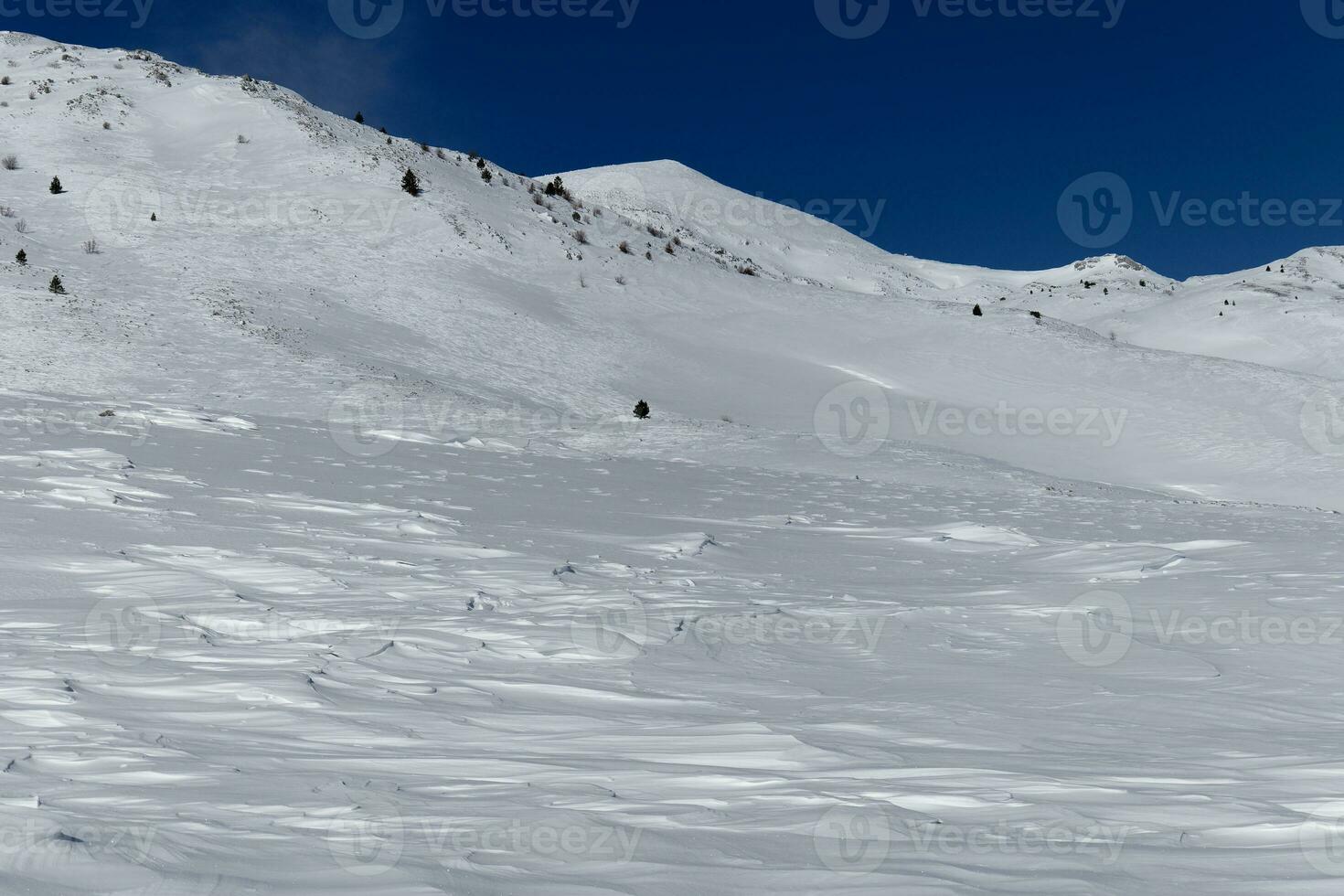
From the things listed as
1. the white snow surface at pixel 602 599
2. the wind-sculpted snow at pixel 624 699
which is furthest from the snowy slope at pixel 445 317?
the wind-sculpted snow at pixel 624 699

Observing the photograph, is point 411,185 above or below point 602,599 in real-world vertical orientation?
above

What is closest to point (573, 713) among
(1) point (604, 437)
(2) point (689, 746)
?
(2) point (689, 746)

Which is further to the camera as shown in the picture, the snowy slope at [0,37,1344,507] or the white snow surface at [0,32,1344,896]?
the snowy slope at [0,37,1344,507]

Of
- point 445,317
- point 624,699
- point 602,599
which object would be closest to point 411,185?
point 445,317

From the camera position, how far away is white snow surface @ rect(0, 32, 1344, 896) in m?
2.83

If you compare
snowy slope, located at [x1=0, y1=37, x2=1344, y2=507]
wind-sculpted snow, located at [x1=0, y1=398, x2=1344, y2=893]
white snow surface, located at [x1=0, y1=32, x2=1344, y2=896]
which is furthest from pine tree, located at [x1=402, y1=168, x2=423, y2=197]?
wind-sculpted snow, located at [x1=0, y1=398, x2=1344, y2=893]

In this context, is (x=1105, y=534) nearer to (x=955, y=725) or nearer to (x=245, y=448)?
(x=955, y=725)

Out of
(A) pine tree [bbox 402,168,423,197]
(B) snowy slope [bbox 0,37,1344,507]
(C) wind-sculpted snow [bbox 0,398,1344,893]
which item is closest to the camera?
(C) wind-sculpted snow [bbox 0,398,1344,893]

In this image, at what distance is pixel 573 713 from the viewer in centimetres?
449

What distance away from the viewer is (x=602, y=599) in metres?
6.85

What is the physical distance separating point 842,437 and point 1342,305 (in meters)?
33.5

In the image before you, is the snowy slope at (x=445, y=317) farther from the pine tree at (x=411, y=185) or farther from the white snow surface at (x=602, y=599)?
the pine tree at (x=411, y=185)

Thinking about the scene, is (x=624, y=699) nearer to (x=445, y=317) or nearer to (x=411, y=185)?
(x=445, y=317)

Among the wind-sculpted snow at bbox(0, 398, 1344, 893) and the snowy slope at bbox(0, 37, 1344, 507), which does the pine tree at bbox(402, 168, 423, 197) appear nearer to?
the snowy slope at bbox(0, 37, 1344, 507)
